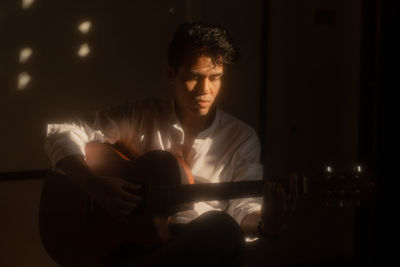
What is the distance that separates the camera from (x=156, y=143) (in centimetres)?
161

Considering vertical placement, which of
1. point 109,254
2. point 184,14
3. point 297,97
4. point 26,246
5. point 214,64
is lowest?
point 26,246

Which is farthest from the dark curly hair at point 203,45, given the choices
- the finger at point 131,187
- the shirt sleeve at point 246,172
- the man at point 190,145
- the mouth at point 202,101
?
the finger at point 131,187

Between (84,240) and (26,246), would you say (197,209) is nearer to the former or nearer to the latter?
(84,240)

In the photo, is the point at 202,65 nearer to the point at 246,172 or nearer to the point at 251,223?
the point at 246,172

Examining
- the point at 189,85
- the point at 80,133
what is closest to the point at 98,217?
the point at 80,133

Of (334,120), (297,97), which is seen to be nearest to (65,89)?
(297,97)

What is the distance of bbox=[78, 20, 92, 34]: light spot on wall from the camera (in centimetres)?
171

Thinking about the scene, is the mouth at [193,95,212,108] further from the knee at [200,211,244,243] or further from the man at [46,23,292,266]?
the knee at [200,211,244,243]

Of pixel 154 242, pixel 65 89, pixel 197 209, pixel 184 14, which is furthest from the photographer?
pixel 184 14

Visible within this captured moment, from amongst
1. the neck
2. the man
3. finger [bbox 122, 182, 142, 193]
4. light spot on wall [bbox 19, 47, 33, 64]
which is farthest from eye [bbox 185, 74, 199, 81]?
light spot on wall [bbox 19, 47, 33, 64]

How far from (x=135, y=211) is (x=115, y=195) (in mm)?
87

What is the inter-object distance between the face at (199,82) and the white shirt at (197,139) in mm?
176

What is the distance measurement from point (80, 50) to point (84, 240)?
2.69ft

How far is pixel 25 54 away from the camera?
164 cm
